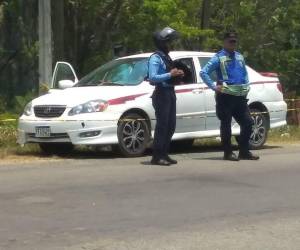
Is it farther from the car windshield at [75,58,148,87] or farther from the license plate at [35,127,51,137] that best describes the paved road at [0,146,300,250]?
the car windshield at [75,58,148,87]

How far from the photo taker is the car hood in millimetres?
12664

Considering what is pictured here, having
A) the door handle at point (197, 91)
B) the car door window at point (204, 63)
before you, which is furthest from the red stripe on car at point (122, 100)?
the car door window at point (204, 63)

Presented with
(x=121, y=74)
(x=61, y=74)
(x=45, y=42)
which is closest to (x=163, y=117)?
(x=121, y=74)

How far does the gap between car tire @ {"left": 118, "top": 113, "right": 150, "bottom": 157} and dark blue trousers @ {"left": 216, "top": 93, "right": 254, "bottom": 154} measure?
1.18 metres

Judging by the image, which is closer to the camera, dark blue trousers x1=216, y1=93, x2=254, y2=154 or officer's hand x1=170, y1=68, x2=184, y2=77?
officer's hand x1=170, y1=68, x2=184, y2=77

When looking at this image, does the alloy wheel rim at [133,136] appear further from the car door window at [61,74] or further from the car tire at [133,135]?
the car door window at [61,74]

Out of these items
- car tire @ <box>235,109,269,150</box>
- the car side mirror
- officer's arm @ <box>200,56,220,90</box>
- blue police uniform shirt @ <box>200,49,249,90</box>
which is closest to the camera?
officer's arm @ <box>200,56,220,90</box>

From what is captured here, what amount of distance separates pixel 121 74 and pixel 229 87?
1.96 m

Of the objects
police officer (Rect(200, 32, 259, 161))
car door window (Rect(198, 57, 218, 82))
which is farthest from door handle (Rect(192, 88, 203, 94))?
police officer (Rect(200, 32, 259, 161))

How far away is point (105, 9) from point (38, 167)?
11.0 metres

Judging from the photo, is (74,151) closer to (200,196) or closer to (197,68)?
(197,68)

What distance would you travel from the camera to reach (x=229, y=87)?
12469 mm

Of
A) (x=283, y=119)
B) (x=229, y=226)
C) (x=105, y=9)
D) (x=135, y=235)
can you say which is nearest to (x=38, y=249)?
(x=135, y=235)

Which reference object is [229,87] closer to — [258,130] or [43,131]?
[258,130]
